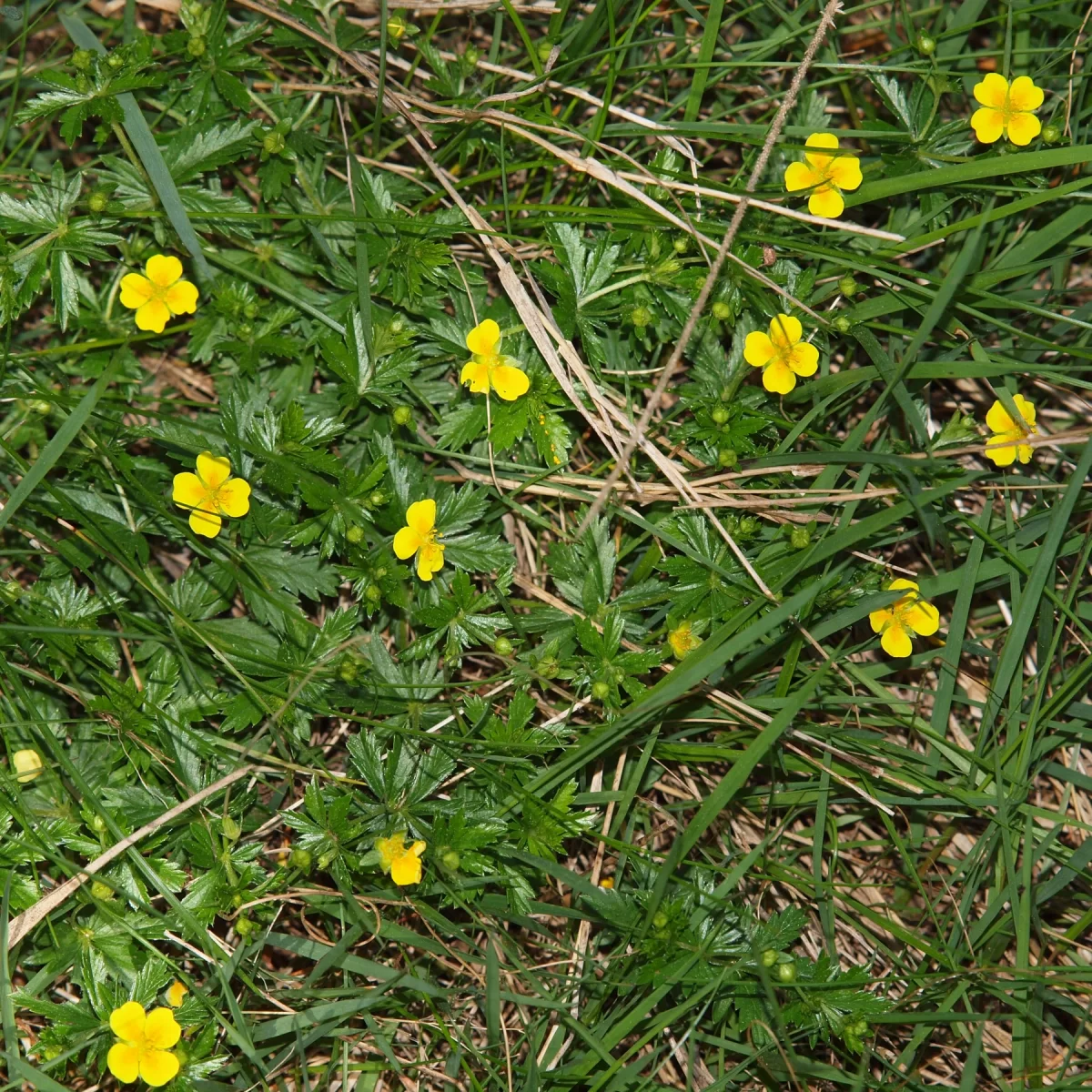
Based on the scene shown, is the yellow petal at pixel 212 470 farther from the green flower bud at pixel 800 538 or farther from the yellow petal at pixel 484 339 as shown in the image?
the green flower bud at pixel 800 538

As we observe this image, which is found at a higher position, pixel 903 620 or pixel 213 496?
pixel 213 496

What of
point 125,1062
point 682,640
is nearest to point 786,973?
point 682,640

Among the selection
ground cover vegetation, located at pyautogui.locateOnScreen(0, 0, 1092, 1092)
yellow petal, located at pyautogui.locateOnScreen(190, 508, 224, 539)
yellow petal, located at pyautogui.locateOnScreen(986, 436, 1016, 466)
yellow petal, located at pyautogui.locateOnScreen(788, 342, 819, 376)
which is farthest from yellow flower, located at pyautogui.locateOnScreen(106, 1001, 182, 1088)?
yellow petal, located at pyautogui.locateOnScreen(986, 436, 1016, 466)

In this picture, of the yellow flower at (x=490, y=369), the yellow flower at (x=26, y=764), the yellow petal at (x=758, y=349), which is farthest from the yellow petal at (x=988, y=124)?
the yellow flower at (x=26, y=764)

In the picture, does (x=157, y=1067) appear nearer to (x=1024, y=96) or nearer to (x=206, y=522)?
(x=206, y=522)

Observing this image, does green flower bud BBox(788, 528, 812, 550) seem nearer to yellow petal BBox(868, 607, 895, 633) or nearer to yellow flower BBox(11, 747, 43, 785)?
yellow petal BBox(868, 607, 895, 633)

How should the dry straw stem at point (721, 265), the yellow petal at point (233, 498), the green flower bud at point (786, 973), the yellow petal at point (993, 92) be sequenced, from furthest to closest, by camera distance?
the yellow petal at point (993, 92)
the yellow petal at point (233, 498)
the green flower bud at point (786, 973)
the dry straw stem at point (721, 265)

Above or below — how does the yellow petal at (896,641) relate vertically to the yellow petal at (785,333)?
below
